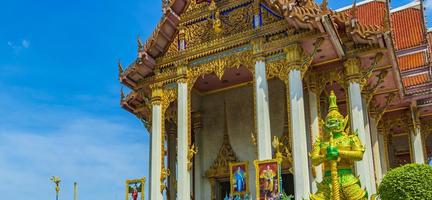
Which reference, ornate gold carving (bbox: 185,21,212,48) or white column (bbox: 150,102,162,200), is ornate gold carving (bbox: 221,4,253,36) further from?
white column (bbox: 150,102,162,200)

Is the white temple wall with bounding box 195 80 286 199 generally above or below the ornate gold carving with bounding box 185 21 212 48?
below

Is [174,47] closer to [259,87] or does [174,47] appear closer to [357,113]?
[259,87]

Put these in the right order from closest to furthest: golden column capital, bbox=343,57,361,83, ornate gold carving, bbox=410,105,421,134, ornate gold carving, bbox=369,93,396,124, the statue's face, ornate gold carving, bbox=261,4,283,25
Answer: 1. the statue's face
2. golden column capital, bbox=343,57,361,83
3. ornate gold carving, bbox=261,4,283,25
4. ornate gold carving, bbox=369,93,396,124
5. ornate gold carving, bbox=410,105,421,134

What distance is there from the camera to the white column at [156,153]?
607 inches

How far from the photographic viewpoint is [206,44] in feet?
51.3

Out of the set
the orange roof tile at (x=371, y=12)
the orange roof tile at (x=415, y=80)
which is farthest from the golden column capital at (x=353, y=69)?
the orange roof tile at (x=371, y=12)

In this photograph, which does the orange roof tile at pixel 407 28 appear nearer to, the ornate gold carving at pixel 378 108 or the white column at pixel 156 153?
the ornate gold carving at pixel 378 108

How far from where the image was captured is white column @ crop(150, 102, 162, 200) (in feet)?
50.6

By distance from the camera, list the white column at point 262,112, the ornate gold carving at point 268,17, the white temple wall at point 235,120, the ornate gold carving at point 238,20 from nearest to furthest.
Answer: the white column at point 262,112 → the ornate gold carving at point 268,17 → the ornate gold carving at point 238,20 → the white temple wall at point 235,120

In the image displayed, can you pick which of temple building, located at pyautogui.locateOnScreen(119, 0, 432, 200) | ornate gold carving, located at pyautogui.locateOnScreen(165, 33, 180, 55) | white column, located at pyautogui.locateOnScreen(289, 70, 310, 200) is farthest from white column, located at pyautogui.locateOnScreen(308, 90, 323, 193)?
ornate gold carving, located at pyautogui.locateOnScreen(165, 33, 180, 55)

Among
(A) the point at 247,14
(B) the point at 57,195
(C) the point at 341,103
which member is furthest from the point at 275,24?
(B) the point at 57,195

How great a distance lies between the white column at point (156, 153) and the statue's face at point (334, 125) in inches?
291

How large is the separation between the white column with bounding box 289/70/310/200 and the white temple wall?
116 inches

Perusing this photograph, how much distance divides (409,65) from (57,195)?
15.4 metres
